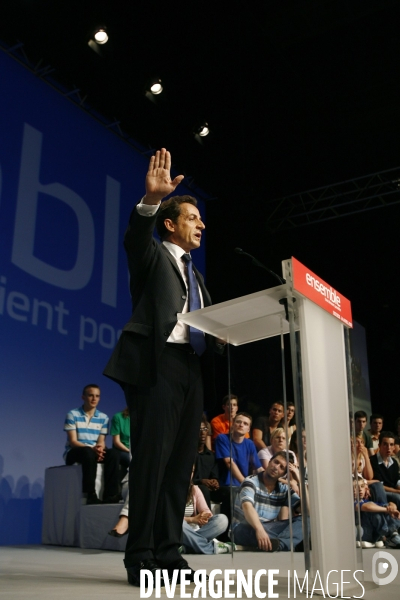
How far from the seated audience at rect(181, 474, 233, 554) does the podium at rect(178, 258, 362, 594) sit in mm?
Result: 2050

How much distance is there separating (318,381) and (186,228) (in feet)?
2.53

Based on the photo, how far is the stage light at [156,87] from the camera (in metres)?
6.04

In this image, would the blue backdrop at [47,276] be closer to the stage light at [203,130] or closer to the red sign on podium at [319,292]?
the stage light at [203,130]

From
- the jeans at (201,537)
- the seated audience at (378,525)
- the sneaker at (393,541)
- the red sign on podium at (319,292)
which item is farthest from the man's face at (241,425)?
the sneaker at (393,541)

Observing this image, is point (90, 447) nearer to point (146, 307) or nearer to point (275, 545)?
point (146, 307)

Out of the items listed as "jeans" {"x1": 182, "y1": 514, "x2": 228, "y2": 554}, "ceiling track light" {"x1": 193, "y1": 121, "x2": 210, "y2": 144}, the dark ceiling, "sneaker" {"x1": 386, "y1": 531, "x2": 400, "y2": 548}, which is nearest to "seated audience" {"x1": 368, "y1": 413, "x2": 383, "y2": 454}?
"sneaker" {"x1": 386, "y1": 531, "x2": 400, "y2": 548}

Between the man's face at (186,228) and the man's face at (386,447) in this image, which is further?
the man's face at (386,447)

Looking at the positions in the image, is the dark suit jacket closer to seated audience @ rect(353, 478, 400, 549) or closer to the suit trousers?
the suit trousers

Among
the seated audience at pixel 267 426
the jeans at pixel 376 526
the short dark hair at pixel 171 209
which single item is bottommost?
the jeans at pixel 376 526

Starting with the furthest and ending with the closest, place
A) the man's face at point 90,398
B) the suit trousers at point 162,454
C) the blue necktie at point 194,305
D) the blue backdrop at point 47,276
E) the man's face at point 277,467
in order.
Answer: the man's face at point 90,398
the blue backdrop at point 47,276
the blue necktie at point 194,305
the suit trousers at point 162,454
the man's face at point 277,467

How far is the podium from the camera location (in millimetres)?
1598

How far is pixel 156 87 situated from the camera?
6113mm

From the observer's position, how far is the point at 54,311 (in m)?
5.38

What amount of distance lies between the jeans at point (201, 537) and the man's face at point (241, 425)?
2.12m
